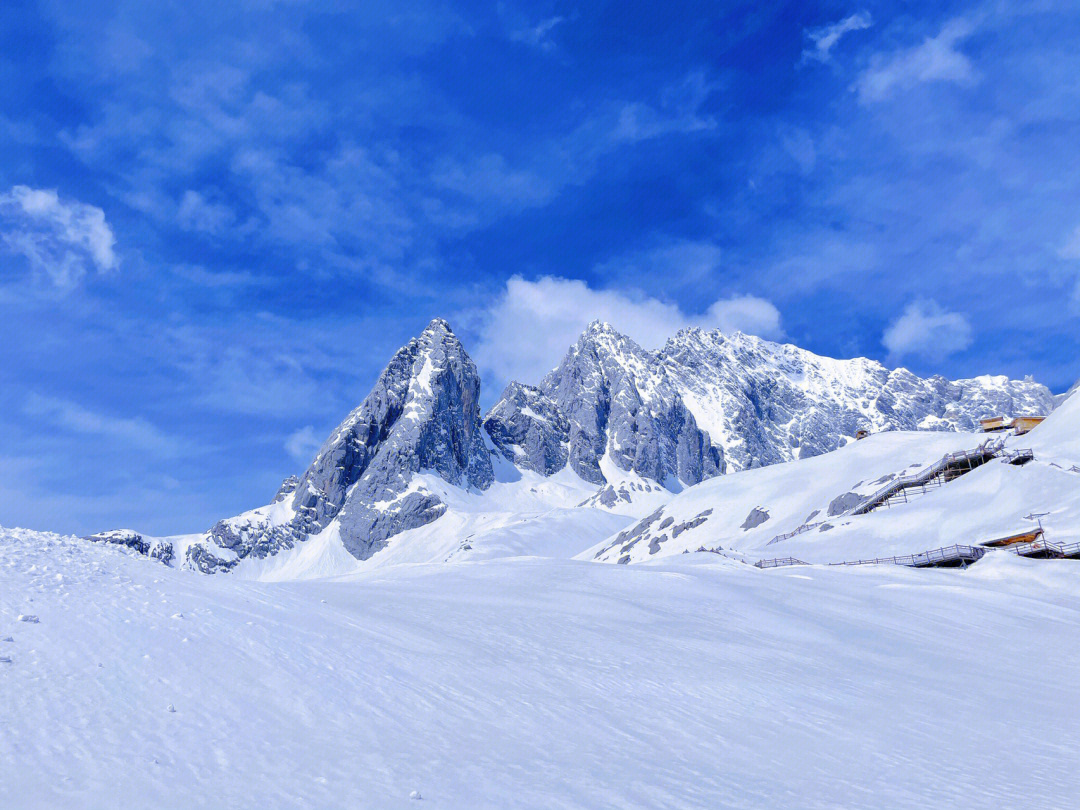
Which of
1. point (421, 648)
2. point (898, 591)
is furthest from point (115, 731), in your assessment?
point (898, 591)

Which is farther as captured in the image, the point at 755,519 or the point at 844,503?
the point at 755,519

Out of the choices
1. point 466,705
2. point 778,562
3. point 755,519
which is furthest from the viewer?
point 755,519

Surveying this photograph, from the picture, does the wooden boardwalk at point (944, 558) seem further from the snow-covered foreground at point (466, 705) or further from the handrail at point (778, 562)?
the snow-covered foreground at point (466, 705)

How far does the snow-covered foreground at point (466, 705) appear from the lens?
8203 millimetres

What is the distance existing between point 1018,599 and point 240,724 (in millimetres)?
40754

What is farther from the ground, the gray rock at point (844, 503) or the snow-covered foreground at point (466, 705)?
the gray rock at point (844, 503)

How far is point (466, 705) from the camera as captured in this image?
12016mm

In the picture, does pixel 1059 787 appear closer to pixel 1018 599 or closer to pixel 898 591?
pixel 898 591

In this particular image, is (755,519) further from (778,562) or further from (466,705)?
(466,705)

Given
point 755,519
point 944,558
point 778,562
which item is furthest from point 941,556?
point 755,519

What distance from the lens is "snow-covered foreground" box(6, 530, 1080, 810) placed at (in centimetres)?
820

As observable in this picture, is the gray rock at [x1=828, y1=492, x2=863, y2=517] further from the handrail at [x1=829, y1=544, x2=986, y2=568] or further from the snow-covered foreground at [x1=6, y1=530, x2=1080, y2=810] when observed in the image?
the snow-covered foreground at [x1=6, y1=530, x2=1080, y2=810]

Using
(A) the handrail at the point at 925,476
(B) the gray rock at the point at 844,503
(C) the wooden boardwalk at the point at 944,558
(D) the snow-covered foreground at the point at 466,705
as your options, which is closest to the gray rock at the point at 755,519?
(B) the gray rock at the point at 844,503

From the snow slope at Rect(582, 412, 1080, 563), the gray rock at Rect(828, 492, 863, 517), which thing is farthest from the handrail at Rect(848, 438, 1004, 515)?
the snow slope at Rect(582, 412, 1080, 563)
